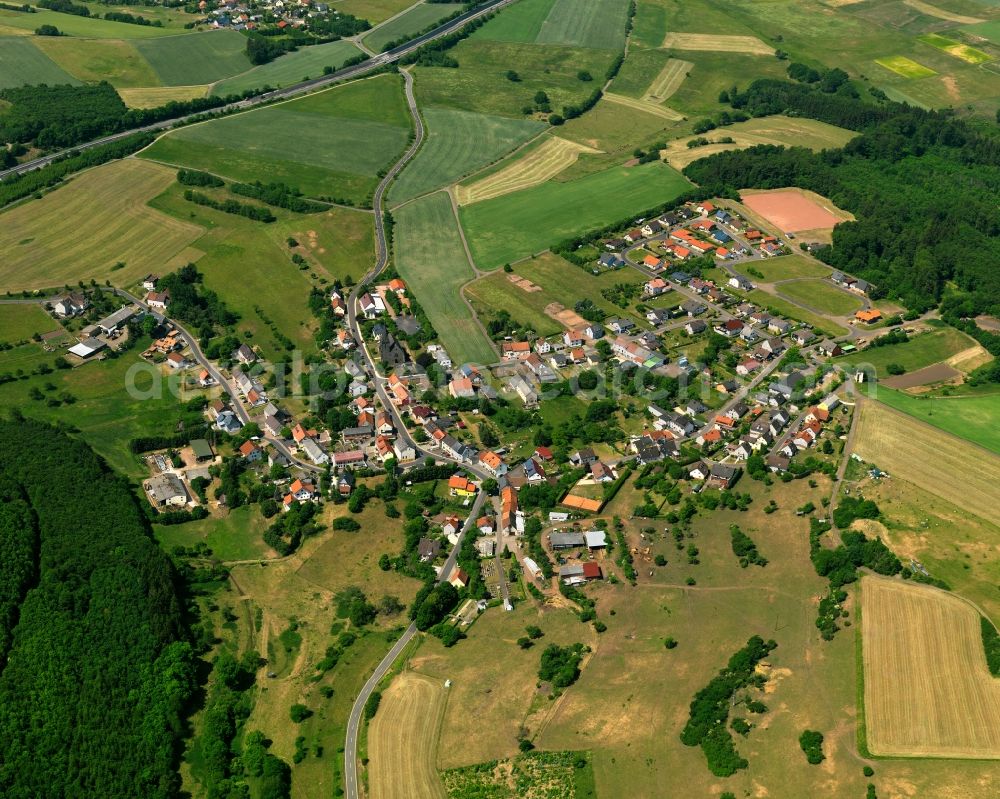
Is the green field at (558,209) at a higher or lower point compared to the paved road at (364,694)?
higher

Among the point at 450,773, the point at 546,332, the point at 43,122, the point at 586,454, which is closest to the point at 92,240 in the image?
the point at 43,122

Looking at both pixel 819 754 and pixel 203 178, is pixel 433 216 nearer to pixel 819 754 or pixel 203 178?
pixel 203 178

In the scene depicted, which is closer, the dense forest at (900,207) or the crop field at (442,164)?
the dense forest at (900,207)

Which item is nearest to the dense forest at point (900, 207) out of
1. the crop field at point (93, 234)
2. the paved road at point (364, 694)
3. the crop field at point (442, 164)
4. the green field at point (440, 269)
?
the crop field at point (442, 164)

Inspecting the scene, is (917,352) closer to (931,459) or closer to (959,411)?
(959,411)

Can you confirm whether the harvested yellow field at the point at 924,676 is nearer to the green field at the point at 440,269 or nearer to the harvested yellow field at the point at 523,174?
the green field at the point at 440,269

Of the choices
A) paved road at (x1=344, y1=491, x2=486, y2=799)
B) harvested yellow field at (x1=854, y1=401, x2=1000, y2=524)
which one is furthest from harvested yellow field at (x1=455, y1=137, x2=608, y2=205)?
paved road at (x1=344, y1=491, x2=486, y2=799)
